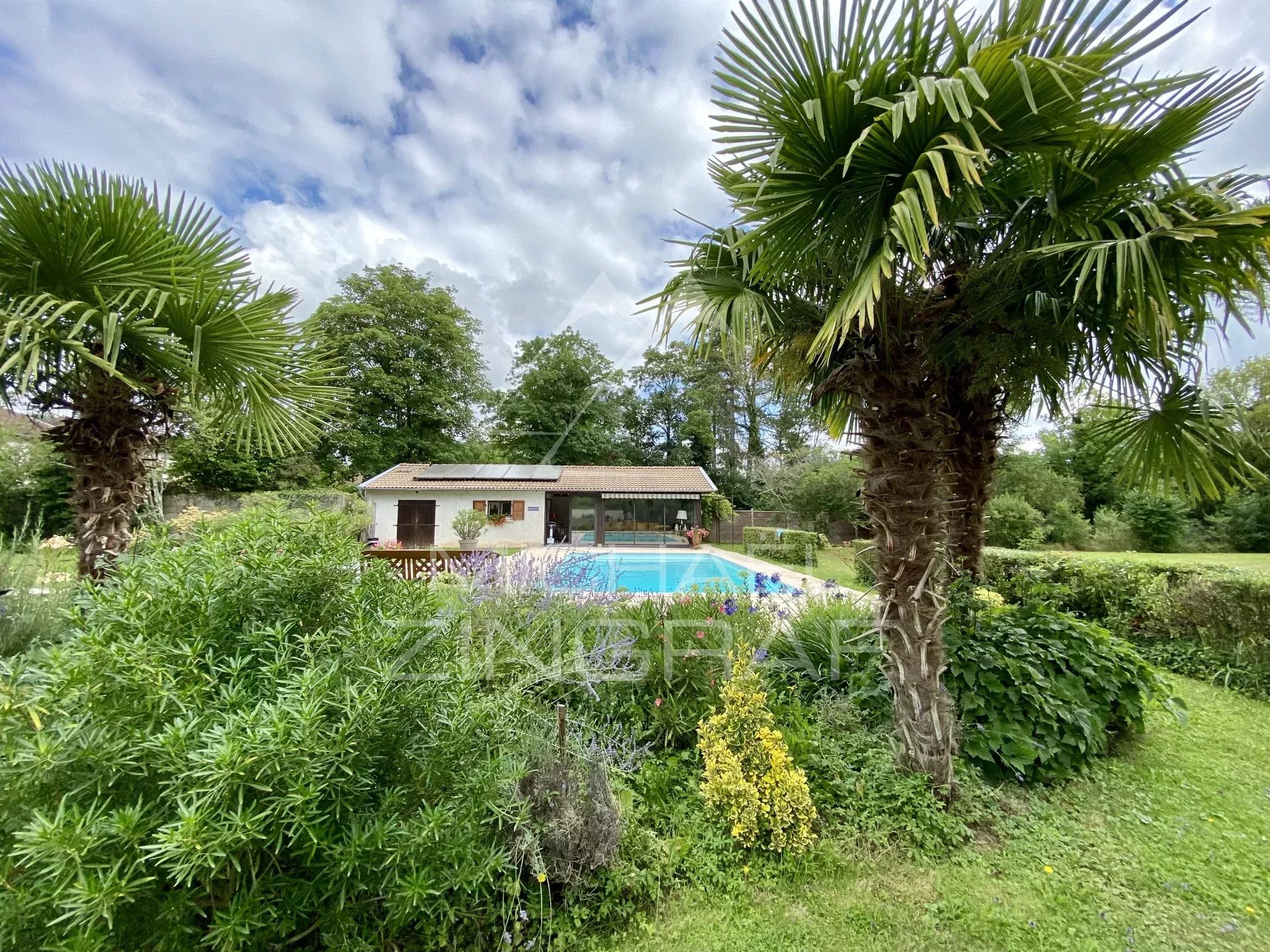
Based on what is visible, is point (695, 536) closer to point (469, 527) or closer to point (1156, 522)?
point (469, 527)

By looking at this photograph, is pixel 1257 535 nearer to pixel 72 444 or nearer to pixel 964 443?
pixel 964 443

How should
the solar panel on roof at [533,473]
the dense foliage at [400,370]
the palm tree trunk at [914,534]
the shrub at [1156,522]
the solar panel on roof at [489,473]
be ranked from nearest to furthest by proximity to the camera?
the palm tree trunk at [914,534] < the shrub at [1156,522] < the solar panel on roof at [489,473] < the solar panel on roof at [533,473] < the dense foliage at [400,370]

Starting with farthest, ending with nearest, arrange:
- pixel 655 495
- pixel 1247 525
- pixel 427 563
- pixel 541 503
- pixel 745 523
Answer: pixel 745 523 < pixel 541 503 < pixel 655 495 < pixel 1247 525 < pixel 427 563

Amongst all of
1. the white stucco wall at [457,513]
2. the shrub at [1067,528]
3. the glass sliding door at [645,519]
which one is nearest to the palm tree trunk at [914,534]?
the white stucco wall at [457,513]

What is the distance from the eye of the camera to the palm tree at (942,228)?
2217mm

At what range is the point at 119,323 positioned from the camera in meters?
2.39

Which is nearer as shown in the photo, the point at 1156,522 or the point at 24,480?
the point at 24,480

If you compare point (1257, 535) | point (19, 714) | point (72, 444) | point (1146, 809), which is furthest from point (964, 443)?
point (1257, 535)

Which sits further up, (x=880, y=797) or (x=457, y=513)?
(x=457, y=513)

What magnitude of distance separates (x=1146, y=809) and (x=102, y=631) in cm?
544

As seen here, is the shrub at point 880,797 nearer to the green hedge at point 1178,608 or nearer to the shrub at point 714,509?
the green hedge at point 1178,608

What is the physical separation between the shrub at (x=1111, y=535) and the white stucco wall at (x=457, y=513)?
22.8 m

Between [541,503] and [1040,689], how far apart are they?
1908cm

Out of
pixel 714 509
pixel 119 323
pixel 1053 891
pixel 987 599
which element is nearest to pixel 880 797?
pixel 1053 891
